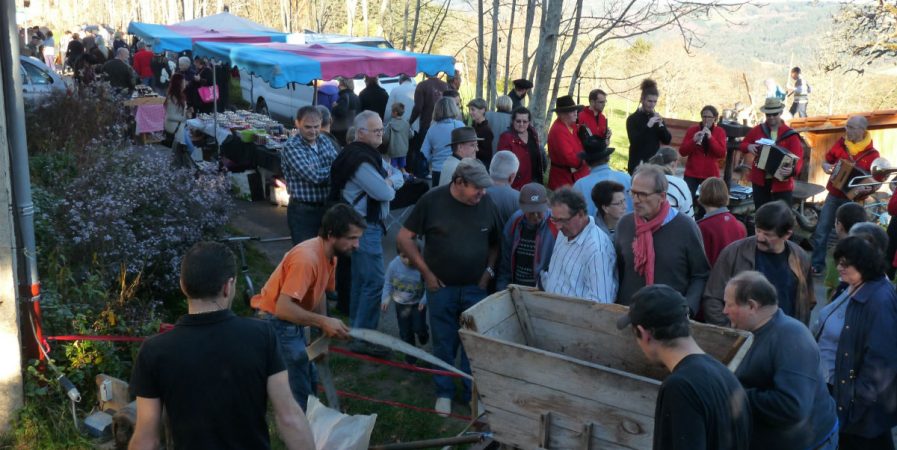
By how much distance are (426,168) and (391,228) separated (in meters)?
0.92

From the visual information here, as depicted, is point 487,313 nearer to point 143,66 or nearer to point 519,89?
point 519,89

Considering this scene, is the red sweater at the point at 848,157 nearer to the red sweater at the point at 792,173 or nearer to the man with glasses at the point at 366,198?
the red sweater at the point at 792,173

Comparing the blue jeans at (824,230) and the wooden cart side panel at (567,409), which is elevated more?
the wooden cart side panel at (567,409)

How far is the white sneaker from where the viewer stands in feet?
18.8

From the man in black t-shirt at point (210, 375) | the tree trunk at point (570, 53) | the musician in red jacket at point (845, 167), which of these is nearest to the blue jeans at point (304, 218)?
the man in black t-shirt at point (210, 375)

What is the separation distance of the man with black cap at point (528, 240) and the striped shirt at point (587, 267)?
40 cm

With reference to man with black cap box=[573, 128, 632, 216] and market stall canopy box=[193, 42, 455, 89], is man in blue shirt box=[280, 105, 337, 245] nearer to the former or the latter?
man with black cap box=[573, 128, 632, 216]

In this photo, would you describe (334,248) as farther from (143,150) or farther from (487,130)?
(143,150)

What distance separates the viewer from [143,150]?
1156 centimetres

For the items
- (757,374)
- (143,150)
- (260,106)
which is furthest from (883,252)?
(260,106)

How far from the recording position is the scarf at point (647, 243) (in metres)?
4.88

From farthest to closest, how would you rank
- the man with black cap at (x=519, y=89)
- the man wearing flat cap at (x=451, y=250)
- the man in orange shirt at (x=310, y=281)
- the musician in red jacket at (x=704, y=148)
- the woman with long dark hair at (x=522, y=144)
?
the man with black cap at (x=519, y=89), the musician in red jacket at (x=704, y=148), the woman with long dark hair at (x=522, y=144), the man wearing flat cap at (x=451, y=250), the man in orange shirt at (x=310, y=281)

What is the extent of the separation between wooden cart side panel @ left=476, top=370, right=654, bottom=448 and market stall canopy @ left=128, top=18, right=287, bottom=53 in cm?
1294

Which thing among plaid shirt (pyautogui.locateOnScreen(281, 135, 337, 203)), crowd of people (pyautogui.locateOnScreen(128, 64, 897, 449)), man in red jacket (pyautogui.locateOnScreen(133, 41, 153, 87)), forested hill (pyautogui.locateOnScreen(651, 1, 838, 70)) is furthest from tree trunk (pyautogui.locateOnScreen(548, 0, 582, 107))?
forested hill (pyautogui.locateOnScreen(651, 1, 838, 70))
